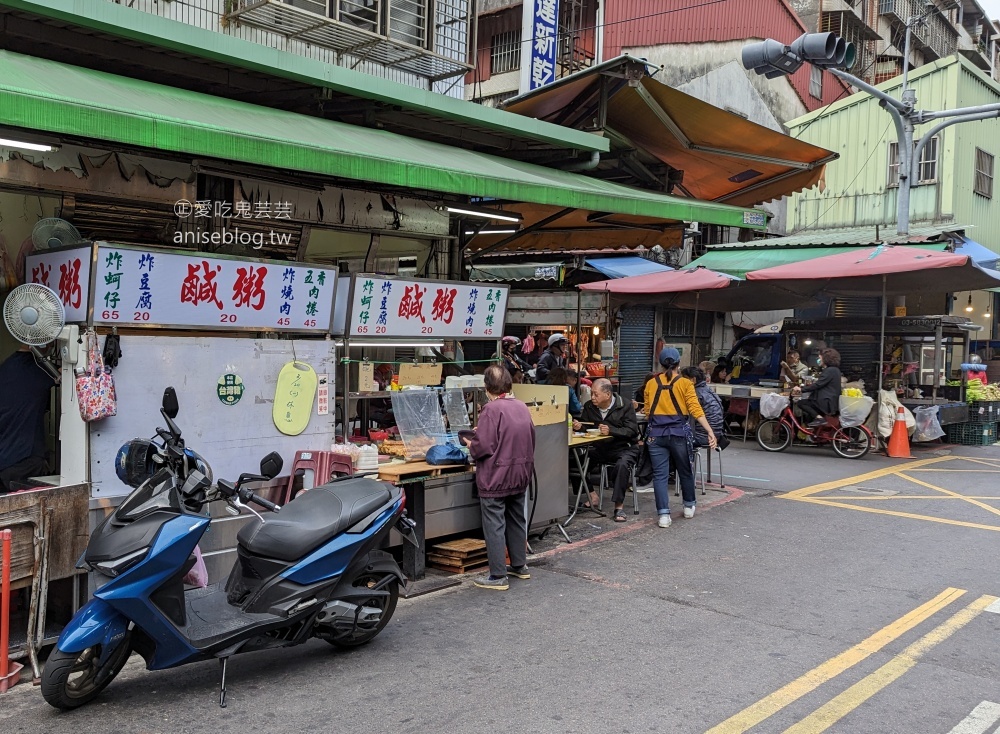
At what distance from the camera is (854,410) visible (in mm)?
13461

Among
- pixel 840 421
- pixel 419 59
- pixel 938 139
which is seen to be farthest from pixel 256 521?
pixel 938 139

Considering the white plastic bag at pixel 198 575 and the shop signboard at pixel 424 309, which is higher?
the shop signboard at pixel 424 309

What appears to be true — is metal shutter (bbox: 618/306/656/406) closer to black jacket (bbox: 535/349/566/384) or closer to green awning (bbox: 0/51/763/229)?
black jacket (bbox: 535/349/566/384)

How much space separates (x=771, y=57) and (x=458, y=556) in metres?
7.66

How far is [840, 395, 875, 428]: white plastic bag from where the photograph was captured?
13.4 meters

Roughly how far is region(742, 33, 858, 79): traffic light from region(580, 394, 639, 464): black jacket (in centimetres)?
495

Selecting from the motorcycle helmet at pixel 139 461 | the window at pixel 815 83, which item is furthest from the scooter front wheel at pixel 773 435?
the window at pixel 815 83

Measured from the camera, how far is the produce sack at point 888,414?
1384cm

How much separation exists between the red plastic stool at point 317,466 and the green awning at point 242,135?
209 centimetres

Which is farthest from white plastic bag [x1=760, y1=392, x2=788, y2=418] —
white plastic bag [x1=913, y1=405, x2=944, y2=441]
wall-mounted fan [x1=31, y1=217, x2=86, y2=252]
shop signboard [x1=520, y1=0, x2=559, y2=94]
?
wall-mounted fan [x1=31, y1=217, x2=86, y2=252]

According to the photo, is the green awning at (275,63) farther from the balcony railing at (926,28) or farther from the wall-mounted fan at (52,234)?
the balcony railing at (926,28)

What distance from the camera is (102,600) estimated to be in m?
4.11

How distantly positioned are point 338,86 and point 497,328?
2.59m

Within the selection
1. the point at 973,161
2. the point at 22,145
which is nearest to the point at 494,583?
the point at 22,145
